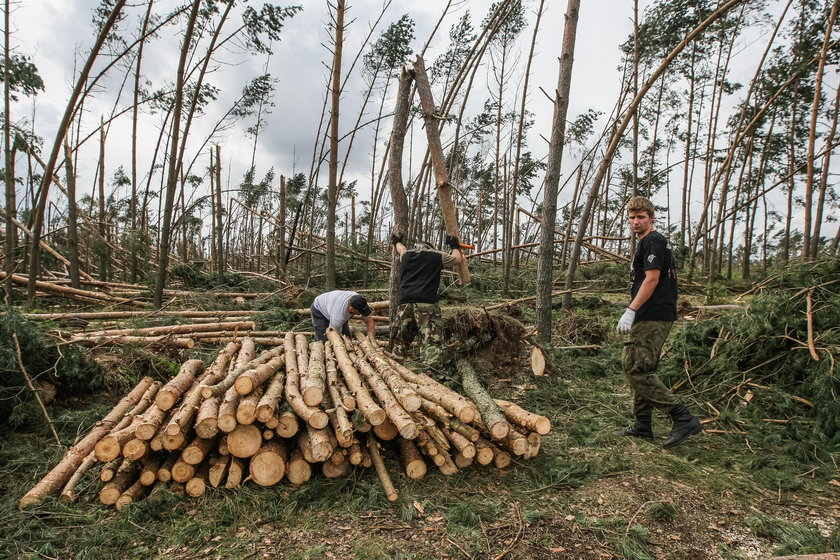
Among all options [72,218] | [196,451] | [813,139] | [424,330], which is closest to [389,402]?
[196,451]

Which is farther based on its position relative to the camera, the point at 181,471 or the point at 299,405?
the point at 299,405

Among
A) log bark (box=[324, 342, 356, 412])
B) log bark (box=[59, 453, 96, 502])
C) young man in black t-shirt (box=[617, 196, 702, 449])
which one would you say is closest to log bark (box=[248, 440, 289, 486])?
log bark (box=[324, 342, 356, 412])

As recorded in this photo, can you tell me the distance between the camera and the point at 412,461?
3100 mm

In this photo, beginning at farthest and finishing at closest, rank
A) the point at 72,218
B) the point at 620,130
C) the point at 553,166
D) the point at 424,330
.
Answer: the point at 72,218 → the point at 620,130 → the point at 553,166 → the point at 424,330

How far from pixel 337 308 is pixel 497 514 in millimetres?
3573

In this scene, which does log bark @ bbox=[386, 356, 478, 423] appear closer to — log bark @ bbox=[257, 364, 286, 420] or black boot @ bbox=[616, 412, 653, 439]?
log bark @ bbox=[257, 364, 286, 420]

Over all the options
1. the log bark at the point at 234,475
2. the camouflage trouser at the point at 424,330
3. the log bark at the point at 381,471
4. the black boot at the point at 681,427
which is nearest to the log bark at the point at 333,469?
the log bark at the point at 381,471

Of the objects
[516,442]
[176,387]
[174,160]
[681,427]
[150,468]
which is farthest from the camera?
[174,160]

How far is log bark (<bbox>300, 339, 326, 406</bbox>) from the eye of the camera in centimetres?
305

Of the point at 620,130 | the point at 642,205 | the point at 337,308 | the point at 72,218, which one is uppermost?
the point at 620,130

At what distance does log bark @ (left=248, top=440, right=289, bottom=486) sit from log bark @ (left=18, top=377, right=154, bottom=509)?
1.27 meters

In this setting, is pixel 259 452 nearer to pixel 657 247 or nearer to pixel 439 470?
pixel 439 470

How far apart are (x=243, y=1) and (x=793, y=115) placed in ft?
60.4

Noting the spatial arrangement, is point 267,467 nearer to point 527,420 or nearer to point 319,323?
point 527,420
